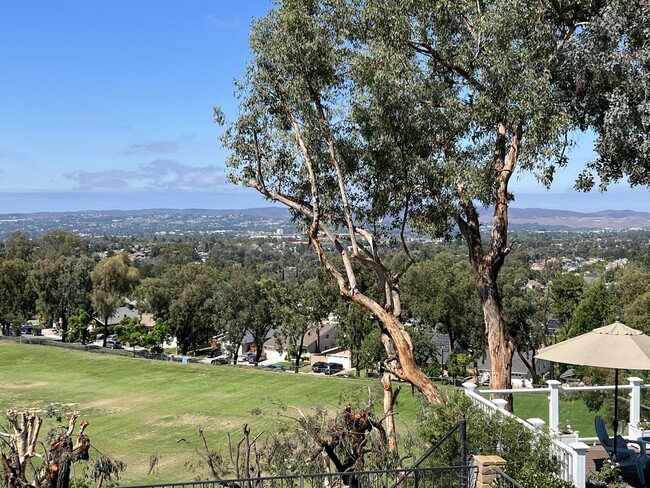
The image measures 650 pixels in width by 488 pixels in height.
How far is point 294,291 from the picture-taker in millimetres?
40594

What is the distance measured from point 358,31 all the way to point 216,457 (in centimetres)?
880

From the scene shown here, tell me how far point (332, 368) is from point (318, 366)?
1.17 meters

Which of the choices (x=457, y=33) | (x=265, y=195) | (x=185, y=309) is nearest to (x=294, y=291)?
(x=185, y=309)

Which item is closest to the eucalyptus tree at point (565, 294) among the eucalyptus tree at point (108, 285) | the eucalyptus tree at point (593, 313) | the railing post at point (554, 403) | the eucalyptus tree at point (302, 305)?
the eucalyptus tree at point (593, 313)

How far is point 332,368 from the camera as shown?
48.4 metres

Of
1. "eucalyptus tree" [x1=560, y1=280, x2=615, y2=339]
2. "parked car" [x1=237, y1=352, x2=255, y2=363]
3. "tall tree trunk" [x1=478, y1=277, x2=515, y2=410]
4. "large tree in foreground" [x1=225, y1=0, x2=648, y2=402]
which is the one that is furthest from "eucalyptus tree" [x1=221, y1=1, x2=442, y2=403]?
"parked car" [x1=237, y1=352, x2=255, y2=363]

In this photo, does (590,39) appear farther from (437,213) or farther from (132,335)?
(132,335)

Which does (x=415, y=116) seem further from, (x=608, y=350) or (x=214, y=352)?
(x=214, y=352)

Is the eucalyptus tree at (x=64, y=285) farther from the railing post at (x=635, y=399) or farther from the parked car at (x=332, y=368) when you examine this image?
the railing post at (x=635, y=399)

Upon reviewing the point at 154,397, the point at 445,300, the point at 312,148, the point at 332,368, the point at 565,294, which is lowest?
the point at 332,368

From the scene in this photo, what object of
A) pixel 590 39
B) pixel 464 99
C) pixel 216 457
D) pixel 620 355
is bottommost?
pixel 216 457

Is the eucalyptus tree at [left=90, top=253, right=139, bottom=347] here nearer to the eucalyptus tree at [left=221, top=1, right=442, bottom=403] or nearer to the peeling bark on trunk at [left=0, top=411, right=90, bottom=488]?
the eucalyptus tree at [left=221, top=1, right=442, bottom=403]

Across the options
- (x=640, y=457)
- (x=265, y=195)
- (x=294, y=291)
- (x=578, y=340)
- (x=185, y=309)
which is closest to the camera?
(x=640, y=457)

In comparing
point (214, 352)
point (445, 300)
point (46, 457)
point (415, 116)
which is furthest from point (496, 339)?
point (214, 352)
